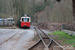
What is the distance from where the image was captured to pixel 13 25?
102ft

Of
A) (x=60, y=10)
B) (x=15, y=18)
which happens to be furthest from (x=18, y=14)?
(x=60, y=10)

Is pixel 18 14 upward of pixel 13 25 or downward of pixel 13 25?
upward

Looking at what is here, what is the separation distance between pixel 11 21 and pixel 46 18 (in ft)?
51.3

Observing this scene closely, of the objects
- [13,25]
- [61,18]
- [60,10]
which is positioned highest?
[60,10]

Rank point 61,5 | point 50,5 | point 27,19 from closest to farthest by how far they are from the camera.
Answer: point 27,19 → point 61,5 → point 50,5

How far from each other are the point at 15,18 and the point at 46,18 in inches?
584

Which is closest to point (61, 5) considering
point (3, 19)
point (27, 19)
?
point (27, 19)

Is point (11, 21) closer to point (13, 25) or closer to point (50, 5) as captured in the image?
point (13, 25)

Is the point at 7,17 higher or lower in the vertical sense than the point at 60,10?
lower

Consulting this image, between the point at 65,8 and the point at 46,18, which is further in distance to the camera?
the point at 46,18

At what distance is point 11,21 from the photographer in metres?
31.1

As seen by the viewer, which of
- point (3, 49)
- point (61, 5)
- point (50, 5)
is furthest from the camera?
point (50, 5)

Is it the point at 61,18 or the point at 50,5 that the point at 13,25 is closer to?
the point at 61,18

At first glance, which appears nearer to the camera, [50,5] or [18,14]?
[18,14]
